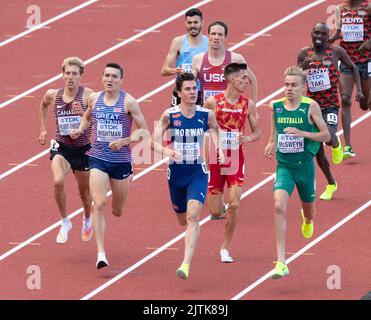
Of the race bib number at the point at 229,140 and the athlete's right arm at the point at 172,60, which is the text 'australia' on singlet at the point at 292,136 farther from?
the athlete's right arm at the point at 172,60

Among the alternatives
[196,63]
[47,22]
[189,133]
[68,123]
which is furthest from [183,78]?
[47,22]

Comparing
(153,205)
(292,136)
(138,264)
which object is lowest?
(138,264)

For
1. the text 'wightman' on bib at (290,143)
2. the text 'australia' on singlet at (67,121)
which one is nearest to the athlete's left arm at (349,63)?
the text 'wightman' on bib at (290,143)

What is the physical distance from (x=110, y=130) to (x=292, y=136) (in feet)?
6.06

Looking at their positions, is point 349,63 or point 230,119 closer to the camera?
point 230,119

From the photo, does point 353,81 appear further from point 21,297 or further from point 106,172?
point 21,297

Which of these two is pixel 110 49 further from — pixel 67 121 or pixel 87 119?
pixel 87 119

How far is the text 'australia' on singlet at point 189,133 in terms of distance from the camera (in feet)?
50.6

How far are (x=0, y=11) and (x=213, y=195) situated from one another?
28.5 ft

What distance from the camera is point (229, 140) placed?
16078mm

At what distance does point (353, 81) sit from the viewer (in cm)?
1905
